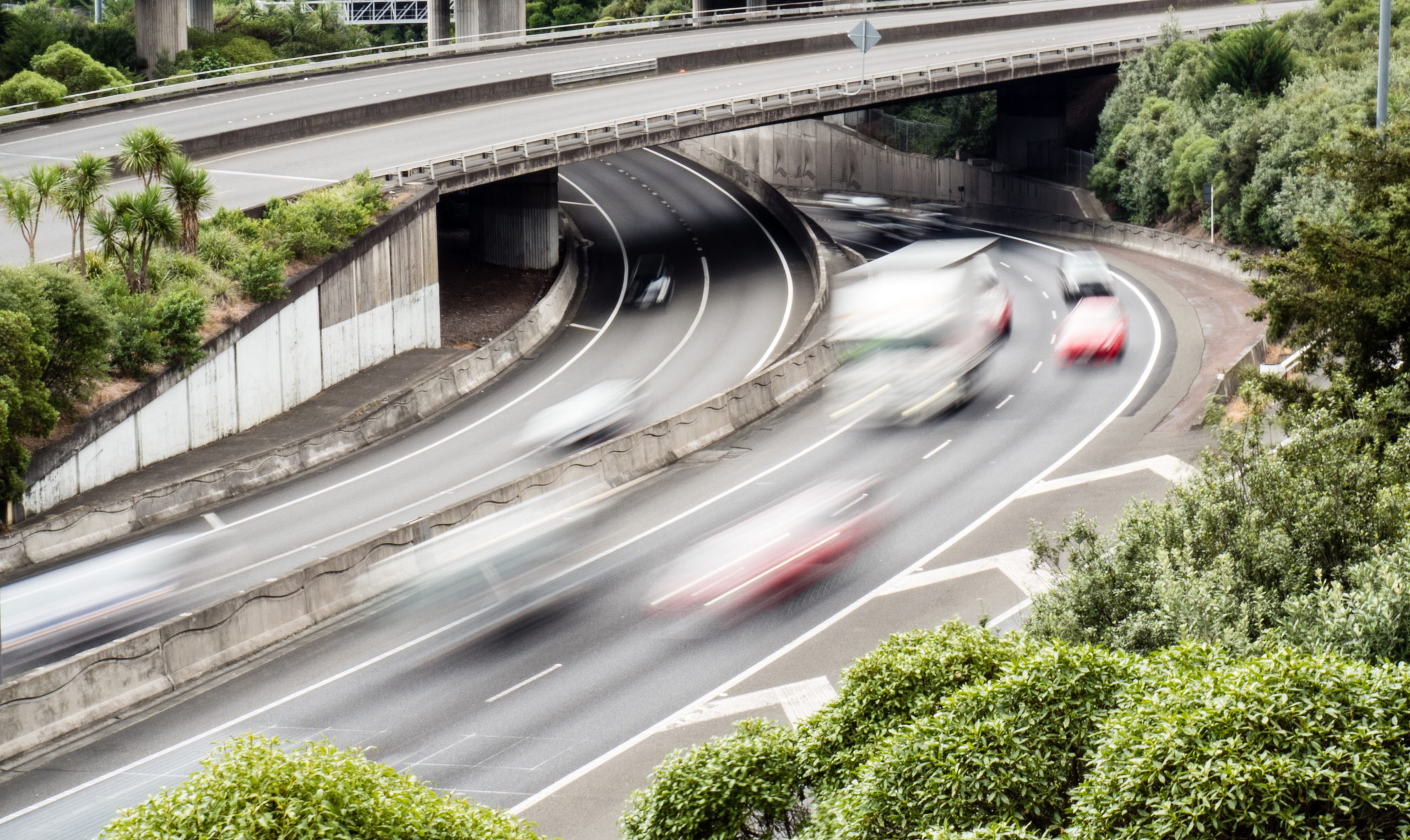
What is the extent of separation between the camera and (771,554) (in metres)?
29.5

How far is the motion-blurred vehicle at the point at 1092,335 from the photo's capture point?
45.5 meters

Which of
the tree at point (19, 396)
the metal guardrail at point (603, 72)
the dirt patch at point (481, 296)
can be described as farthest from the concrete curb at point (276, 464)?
the metal guardrail at point (603, 72)

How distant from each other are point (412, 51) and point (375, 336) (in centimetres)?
3350

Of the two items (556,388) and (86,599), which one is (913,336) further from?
(86,599)

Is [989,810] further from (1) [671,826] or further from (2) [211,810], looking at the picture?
(2) [211,810]

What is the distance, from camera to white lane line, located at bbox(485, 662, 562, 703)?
23.4 meters

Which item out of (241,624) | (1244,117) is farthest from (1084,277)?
(241,624)

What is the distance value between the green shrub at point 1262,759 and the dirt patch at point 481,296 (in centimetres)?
3767

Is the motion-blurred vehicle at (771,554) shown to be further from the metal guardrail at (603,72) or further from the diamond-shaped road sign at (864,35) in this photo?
the metal guardrail at (603,72)

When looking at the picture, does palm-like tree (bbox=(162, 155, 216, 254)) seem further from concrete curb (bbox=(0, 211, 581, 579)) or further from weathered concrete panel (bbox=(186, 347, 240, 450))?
concrete curb (bbox=(0, 211, 581, 579))

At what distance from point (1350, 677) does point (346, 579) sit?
19785 millimetres

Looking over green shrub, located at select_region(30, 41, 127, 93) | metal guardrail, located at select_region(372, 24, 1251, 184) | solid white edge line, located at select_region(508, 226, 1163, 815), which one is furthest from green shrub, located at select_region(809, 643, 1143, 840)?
green shrub, located at select_region(30, 41, 127, 93)

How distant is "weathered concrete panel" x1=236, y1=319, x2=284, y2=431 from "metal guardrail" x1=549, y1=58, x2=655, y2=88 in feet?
88.8

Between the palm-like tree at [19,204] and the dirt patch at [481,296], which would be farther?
the dirt patch at [481,296]
